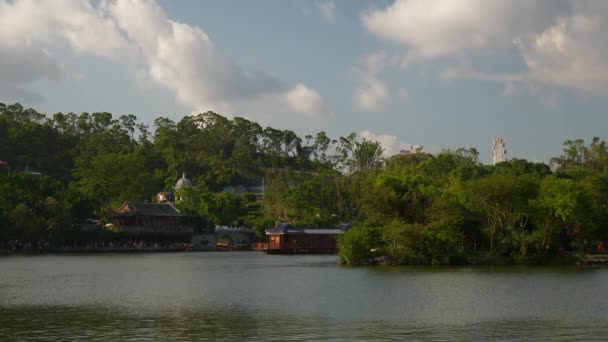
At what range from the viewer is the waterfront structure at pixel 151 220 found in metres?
105

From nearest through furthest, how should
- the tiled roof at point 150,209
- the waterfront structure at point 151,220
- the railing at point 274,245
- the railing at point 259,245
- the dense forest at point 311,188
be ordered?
1. the dense forest at point 311,188
2. the railing at point 274,245
3. the tiled roof at point 150,209
4. the waterfront structure at point 151,220
5. the railing at point 259,245

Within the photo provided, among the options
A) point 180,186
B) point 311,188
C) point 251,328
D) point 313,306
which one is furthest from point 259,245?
point 251,328

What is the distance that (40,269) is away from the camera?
5778 cm

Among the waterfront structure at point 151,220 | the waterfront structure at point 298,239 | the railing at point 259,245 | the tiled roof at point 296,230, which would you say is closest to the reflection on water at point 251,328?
the waterfront structure at point 298,239

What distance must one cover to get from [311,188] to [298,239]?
1703cm

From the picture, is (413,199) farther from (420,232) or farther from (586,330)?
(586,330)

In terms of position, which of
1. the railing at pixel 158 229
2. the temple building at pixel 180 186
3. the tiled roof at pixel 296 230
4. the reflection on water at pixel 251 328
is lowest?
the reflection on water at pixel 251 328

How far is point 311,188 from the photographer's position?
363ft

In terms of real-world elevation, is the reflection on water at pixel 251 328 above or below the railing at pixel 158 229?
below

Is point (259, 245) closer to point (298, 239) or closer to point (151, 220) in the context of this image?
point (298, 239)

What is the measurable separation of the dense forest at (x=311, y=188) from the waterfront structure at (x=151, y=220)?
93.2 inches

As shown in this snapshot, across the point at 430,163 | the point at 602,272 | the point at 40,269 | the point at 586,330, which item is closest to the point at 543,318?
the point at 586,330

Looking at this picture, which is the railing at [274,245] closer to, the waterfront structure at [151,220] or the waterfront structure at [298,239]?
the waterfront structure at [298,239]

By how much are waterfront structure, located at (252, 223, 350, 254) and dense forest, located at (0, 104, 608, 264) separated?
6.05m
